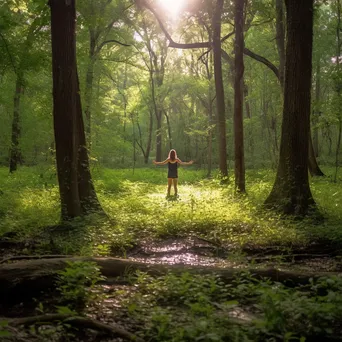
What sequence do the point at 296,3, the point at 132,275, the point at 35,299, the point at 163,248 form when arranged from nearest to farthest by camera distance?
the point at 35,299 → the point at 132,275 → the point at 163,248 → the point at 296,3

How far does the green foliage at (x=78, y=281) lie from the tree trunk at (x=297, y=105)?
6.39 m

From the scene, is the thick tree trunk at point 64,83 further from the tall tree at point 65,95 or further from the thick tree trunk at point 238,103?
the thick tree trunk at point 238,103

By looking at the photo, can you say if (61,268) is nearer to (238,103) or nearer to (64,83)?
(64,83)

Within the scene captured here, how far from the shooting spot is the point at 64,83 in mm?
8711

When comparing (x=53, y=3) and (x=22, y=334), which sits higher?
(x=53, y=3)

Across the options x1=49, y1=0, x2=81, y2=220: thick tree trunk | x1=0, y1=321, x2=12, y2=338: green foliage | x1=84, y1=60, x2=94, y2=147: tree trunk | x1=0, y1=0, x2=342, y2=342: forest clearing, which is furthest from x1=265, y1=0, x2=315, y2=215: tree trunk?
x1=84, y1=60, x2=94, y2=147: tree trunk

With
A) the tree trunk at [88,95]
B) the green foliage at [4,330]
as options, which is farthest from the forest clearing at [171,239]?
the tree trunk at [88,95]

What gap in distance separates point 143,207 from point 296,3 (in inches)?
284

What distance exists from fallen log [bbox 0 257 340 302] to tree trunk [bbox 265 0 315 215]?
4.87 meters

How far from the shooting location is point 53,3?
8609 millimetres

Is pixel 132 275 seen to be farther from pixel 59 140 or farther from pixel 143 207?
pixel 143 207

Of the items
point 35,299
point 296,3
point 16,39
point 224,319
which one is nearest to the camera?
point 224,319

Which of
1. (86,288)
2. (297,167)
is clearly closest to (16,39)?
(297,167)

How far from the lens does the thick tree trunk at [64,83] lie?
863 cm
